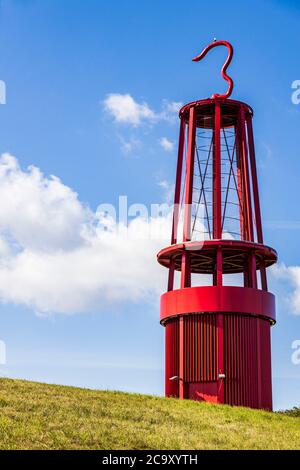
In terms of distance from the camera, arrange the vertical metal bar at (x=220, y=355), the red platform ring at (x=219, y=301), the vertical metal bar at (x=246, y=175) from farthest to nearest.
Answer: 1. the vertical metal bar at (x=246, y=175)
2. the red platform ring at (x=219, y=301)
3. the vertical metal bar at (x=220, y=355)

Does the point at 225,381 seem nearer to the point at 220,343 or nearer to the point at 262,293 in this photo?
the point at 220,343

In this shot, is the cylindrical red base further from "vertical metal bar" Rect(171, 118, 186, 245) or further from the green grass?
"vertical metal bar" Rect(171, 118, 186, 245)

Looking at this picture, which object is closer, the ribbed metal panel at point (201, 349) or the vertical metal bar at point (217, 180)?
the ribbed metal panel at point (201, 349)

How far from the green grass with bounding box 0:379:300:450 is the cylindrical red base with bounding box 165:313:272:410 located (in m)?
4.69

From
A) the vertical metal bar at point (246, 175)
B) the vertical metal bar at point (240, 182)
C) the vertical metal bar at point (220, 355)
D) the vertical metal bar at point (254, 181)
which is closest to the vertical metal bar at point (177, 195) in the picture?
the vertical metal bar at point (240, 182)

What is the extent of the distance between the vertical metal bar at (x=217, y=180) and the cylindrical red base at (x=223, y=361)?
5276 mm

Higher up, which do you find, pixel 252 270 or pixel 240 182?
pixel 240 182

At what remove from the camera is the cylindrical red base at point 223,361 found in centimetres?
4603

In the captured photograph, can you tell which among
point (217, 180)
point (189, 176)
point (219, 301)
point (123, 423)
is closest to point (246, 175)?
point (217, 180)

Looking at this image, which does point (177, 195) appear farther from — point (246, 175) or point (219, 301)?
point (219, 301)

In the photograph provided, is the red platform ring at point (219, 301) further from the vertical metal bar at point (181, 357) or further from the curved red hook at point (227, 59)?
the curved red hook at point (227, 59)

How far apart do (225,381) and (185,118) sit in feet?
57.1

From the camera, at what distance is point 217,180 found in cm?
4966

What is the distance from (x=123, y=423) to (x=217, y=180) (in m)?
20.4
